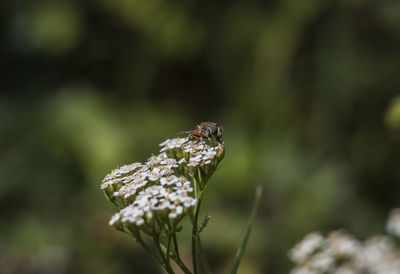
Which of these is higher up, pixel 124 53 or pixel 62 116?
pixel 124 53

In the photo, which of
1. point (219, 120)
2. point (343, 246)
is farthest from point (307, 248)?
point (219, 120)

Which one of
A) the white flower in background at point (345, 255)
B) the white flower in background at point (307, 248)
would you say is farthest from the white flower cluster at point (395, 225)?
the white flower in background at point (307, 248)

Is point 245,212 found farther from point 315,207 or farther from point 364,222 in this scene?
point 364,222

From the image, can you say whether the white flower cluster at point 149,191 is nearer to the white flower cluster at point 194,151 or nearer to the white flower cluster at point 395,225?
the white flower cluster at point 194,151

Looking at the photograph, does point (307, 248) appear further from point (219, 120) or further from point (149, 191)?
point (219, 120)

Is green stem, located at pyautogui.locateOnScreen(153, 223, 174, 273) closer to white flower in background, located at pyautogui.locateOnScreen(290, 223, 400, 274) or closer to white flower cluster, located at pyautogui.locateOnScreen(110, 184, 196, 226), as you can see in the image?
white flower cluster, located at pyautogui.locateOnScreen(110, 184, 196, 226)

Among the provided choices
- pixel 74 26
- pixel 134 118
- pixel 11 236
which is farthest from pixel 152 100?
pixel 11 236
